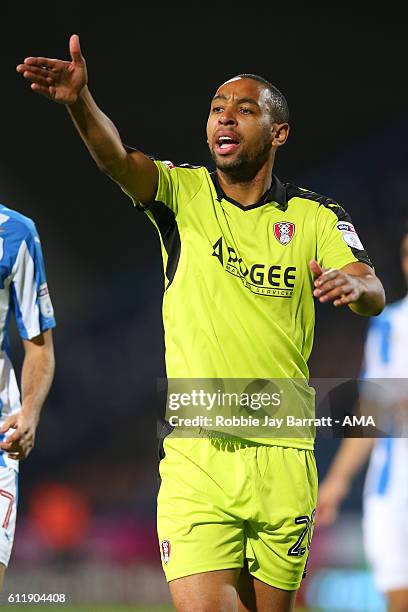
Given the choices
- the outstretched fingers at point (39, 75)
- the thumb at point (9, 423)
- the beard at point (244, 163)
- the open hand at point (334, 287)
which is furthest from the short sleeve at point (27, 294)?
the open hand at point (334, 287)

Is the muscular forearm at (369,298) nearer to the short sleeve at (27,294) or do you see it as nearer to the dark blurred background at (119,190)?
the short sleeve at (27,294)

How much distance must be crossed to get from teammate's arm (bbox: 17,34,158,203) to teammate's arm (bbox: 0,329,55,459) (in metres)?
0.77

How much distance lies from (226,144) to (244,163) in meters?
0.10

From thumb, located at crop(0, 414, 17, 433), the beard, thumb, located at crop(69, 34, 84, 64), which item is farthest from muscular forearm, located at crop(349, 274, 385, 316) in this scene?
thumb, located at crop(0, 414, 17, 433)

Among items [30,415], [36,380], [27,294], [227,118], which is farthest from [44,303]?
[227,118]

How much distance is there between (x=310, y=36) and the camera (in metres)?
7.11

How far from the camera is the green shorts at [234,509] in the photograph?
3.55 metres

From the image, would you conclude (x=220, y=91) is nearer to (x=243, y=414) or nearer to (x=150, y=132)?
(x=243, y=414)

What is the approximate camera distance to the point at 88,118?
3500 mm

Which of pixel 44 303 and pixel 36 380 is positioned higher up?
pixel 44 303

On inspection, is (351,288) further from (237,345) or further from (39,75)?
(39,75)

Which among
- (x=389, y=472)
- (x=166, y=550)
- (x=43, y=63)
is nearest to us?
(x=43, y=63)

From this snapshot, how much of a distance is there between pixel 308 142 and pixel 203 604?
4.18 meters

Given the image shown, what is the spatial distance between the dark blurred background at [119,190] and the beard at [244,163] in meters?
2.87
